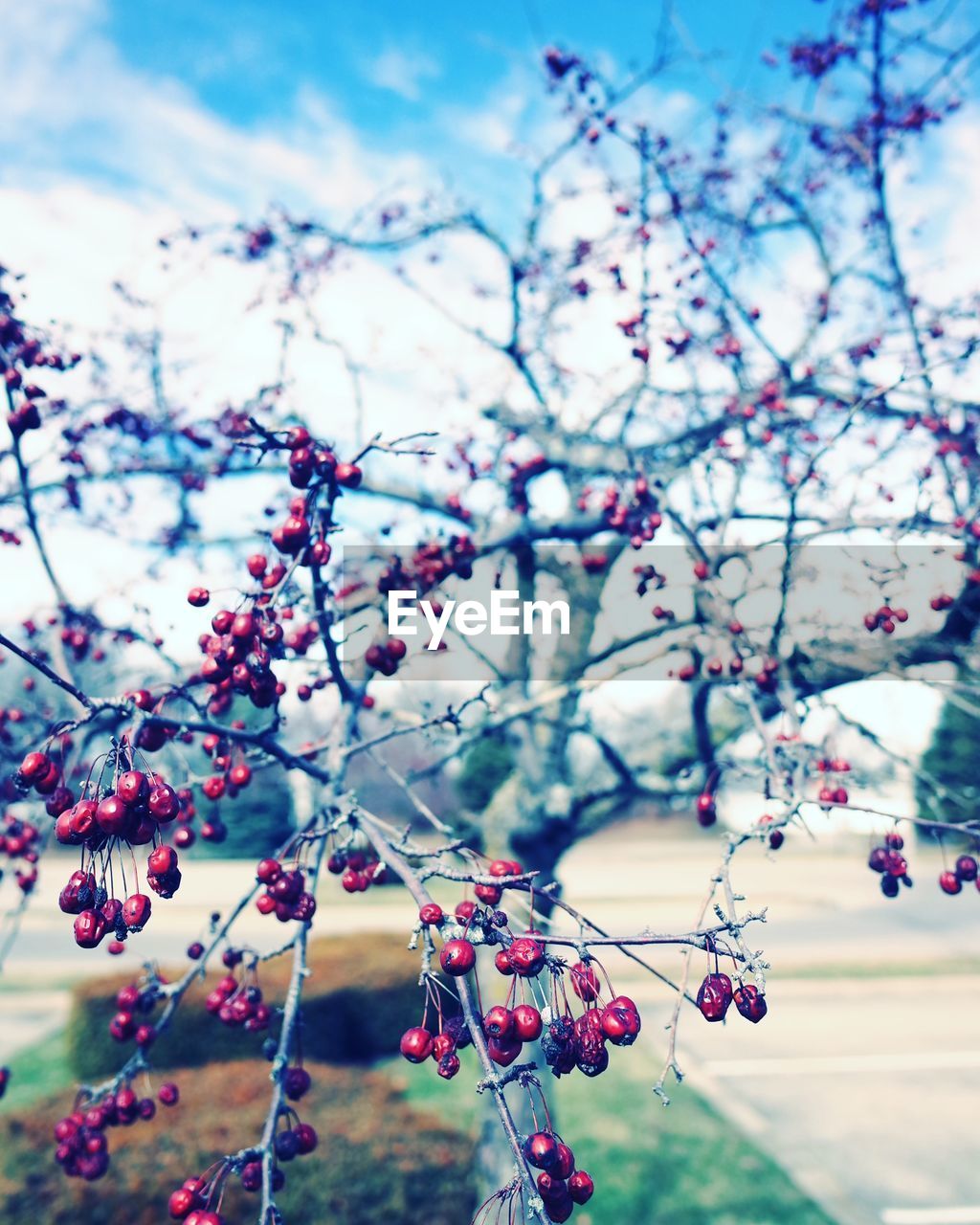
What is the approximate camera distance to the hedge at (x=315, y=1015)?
879 centimetres

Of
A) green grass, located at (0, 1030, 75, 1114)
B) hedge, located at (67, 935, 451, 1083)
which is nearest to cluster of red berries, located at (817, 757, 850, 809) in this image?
hedge, located at (67, 935, 451, 1083)

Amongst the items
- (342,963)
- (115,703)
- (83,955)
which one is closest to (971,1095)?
(342,963)

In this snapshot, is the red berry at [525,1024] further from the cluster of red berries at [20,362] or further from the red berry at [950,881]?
the cluster of red berries at [20,362]

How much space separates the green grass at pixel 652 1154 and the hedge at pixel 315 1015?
1.86 feet

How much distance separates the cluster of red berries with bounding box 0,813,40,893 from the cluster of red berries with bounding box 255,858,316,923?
55.1 inches

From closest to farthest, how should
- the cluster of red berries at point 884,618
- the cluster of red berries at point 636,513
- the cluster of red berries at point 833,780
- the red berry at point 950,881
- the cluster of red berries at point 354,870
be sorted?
the cluster of red berries at point 354,870 → the red berry at point 950,881 → the cluster of red berries at point 833,780 → the cluster of red berries at point 884,618 → the cluster of red berries at point 636,513

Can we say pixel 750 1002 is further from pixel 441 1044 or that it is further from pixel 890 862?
pixel 890 862

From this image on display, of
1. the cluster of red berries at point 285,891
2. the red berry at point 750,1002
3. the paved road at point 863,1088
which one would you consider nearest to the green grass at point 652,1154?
the paved road at point 863,1088

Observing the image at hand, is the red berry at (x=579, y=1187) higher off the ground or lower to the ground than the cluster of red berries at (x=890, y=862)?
lower

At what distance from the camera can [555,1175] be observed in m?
1.57

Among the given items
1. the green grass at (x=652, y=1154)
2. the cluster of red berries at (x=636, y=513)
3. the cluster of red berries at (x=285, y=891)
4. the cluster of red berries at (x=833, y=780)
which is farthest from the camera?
the green grass at (x=652, y=1154)

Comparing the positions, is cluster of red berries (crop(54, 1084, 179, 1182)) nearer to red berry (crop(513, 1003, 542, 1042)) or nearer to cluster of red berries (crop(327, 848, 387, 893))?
cluster of red berries (crop(327, 848, 387, 893))

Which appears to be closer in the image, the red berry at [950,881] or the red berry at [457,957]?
the red berry at [457,957]

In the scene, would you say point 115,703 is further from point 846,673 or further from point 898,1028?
point 898,1028
